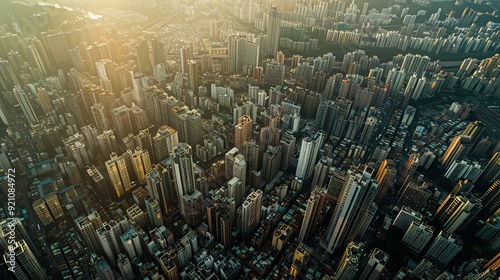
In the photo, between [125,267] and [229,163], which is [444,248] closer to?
[229,163]

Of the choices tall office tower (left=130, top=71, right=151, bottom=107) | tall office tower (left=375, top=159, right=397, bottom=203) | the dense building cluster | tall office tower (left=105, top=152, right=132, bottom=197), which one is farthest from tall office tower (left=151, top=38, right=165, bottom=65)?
tall office tower (left=375, top=159, right=397, bottom=203)

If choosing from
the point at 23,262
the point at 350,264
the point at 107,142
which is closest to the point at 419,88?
the point at 350,264

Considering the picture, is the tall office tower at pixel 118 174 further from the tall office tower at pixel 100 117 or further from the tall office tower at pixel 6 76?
the tall office tower at pixel 6 76

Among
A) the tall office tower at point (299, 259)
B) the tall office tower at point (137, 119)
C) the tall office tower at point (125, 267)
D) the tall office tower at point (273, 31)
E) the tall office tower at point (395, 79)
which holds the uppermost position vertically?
the tall office tower at point (273, 31)

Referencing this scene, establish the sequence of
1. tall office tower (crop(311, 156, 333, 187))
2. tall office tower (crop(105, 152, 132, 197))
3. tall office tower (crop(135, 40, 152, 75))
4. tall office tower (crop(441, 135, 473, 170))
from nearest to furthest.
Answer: tall office tower (crop(105, 152, 132, 197)) < tall office tower (crop(311, 156, 333, 187)) < tall office tower (crop(441, 135, 473, 170)) < tall office tower (crop(135, 40, 152, 75))

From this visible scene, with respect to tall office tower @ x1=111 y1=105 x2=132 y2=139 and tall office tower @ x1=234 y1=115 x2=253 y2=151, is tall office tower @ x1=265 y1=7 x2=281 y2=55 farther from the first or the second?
tall office tower @ x1=111 y1=105 x2=132 y2=139

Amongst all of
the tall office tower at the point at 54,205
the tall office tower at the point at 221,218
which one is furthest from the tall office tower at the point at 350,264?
the tall office tower at the point at 54,205
